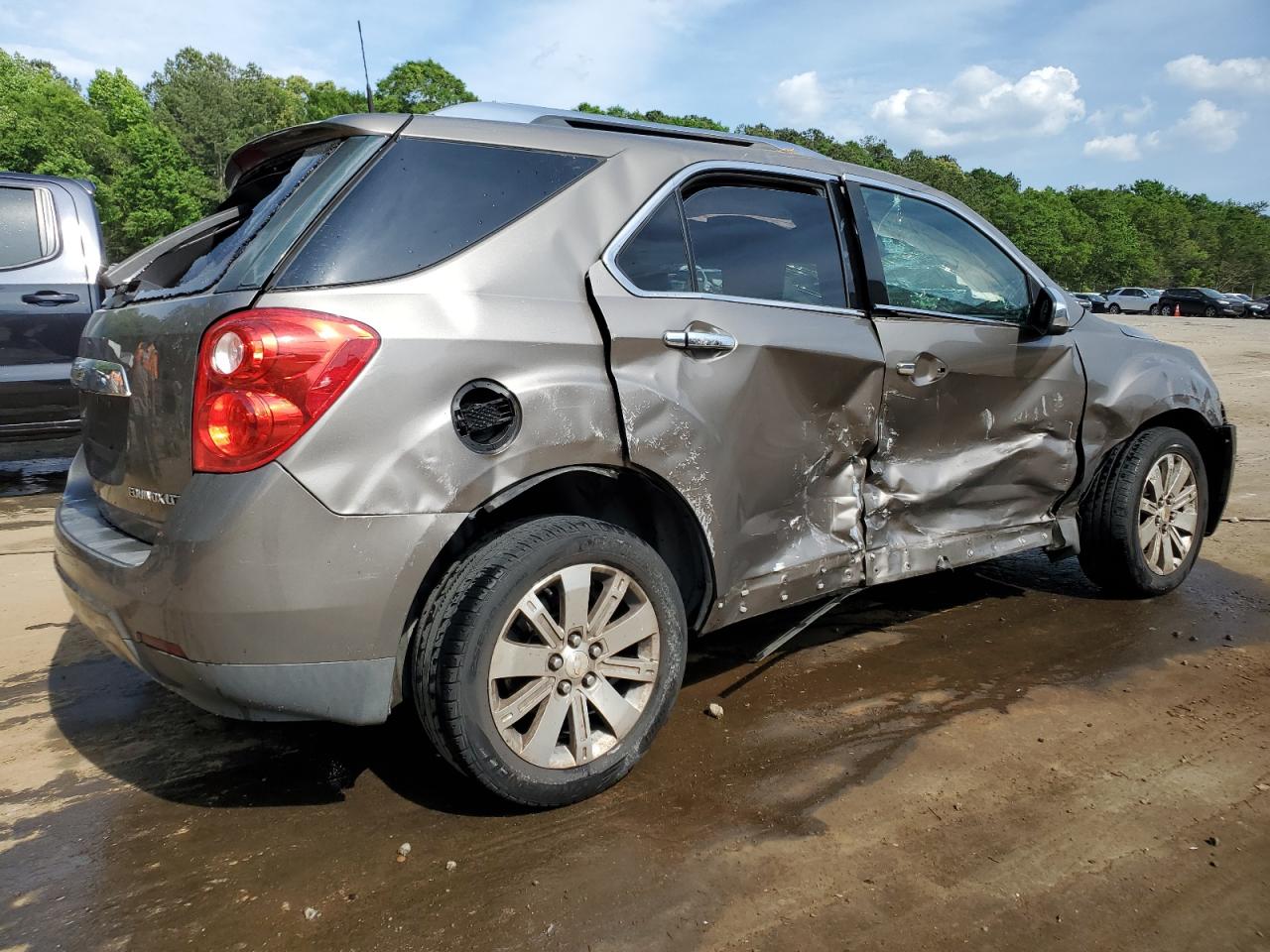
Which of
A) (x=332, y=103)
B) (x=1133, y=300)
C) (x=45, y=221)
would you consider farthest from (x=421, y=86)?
(x=45, y=221)

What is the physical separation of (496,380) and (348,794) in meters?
1.26

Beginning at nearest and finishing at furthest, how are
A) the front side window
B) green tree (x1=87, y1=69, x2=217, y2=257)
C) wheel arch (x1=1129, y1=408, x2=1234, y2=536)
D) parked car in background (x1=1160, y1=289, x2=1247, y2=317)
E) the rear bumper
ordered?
1. the rear bumper
2. the front side window
3. wheel arch (x1=1129, y1=408, x2=1234, y2=536)
4. parked car in background (x1=1160, y1=289, x2=1247, y2=317)
5. green tree (x1=87, y1=69, x2=217, y2=257)

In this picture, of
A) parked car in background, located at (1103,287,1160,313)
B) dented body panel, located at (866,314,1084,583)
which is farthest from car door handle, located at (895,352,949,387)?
parked car in background, located at (1103,287,1160,313)

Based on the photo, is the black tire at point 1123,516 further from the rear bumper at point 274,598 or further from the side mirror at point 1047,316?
the rear bumper at point 274,598

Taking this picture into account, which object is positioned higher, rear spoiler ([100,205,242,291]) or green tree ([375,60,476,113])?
green tree ([375,60,476,113])

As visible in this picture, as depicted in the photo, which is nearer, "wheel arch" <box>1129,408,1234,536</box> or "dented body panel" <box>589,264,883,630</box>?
"dented body panel" <box>589,264,883,630</box>

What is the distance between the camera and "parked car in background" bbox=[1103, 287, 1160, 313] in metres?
50.7

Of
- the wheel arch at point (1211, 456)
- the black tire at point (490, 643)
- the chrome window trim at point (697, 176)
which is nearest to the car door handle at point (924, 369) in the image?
the chrome window trim at point (697, 176)

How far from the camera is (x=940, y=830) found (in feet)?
8.02

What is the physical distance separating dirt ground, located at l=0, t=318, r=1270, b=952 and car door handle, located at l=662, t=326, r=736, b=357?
1209 millimetres

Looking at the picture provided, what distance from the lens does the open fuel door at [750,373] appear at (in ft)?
8.57

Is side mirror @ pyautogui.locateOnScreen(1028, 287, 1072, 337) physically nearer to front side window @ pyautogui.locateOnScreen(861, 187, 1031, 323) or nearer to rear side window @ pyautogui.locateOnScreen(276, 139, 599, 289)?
front side window @ pyautogui.locateOnScreen(861, 187, 1031, 323)

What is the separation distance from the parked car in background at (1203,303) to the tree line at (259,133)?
19500mm

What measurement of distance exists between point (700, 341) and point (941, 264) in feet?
4.64
